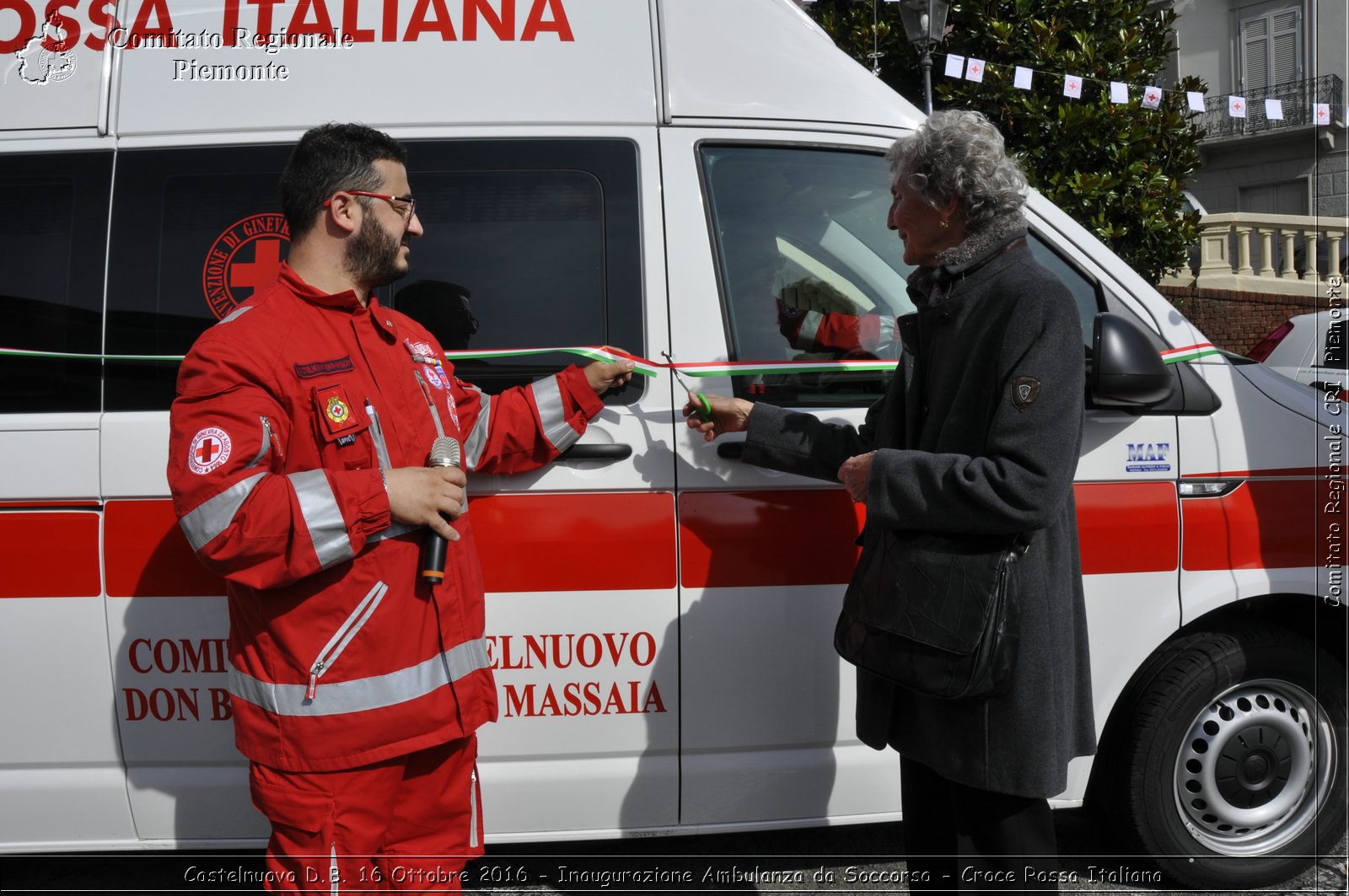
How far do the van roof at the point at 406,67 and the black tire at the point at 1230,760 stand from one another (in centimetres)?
178

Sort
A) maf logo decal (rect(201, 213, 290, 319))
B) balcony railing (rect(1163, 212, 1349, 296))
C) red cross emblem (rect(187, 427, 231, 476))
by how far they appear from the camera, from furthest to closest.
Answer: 1. balcony railing (rect(1163, 212, 1349, 296))
2. maf logo decal (rect(201, 213, 290, 319))
3. red cross emblem (rect(187, 427, 231, 476))

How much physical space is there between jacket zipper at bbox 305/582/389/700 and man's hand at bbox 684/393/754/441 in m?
0.90

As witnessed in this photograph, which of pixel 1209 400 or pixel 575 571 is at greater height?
pixel 1209 400

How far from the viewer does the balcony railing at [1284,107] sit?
70.6ft

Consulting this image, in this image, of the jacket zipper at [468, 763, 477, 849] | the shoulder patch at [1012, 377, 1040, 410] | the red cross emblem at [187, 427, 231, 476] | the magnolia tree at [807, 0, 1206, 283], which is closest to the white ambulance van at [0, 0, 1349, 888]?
the jacket zipper at [468, 763, 477, 849]

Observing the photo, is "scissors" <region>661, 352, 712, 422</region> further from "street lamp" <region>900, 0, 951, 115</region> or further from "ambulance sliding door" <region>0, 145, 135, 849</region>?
"street lamp" <region>900, 0, 951, 115</region>

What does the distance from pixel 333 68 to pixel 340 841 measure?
6.29 feet

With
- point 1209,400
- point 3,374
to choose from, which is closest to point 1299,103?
point 1209,400

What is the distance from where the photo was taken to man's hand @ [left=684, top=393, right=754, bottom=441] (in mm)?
2459

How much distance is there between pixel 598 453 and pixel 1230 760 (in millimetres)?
2017

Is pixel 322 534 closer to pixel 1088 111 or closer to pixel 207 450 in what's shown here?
pixel 207 450

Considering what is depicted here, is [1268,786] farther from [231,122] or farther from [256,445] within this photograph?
[231,122]

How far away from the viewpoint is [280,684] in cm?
194

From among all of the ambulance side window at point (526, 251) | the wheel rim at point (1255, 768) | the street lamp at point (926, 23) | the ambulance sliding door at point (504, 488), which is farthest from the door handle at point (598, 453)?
the street lamp at point (926, 23)
